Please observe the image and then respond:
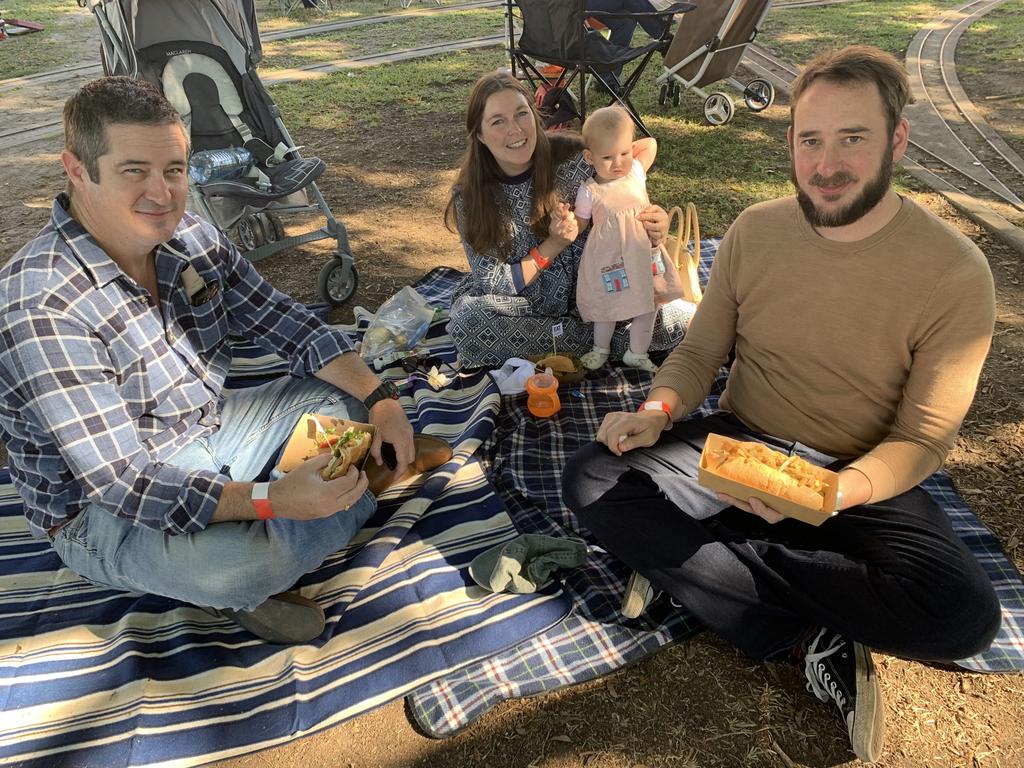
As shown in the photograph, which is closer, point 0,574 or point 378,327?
point 0,574

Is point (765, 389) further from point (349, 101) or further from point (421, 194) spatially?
point (349, 101)

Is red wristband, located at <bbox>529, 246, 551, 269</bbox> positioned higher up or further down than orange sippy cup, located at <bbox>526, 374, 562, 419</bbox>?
higher up

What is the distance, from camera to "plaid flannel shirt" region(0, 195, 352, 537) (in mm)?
2035

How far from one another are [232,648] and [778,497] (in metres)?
1.90

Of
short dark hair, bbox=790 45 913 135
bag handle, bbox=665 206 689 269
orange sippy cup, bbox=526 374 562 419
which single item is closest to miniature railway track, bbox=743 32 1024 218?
bag handle, bbox=665 206 689 269

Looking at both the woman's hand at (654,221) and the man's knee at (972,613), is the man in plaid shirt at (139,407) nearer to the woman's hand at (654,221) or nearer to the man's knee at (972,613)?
the man's knee at (972,613)

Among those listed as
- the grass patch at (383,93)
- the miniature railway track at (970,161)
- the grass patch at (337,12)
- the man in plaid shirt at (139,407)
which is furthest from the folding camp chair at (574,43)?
the grass patch at (337,12)

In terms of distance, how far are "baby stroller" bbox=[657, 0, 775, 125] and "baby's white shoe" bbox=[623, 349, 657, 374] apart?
188 inches

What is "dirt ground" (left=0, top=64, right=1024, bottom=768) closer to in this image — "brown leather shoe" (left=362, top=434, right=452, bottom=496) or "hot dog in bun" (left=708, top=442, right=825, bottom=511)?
"hot dog in bun" (left=708, top=442, right=825, bottom=511)

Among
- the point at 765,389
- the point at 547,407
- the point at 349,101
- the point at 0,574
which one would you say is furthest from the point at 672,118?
the point at 0,574

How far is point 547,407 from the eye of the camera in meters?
3.44

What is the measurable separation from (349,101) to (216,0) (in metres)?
4.32

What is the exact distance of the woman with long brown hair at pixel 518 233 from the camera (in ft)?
11.1

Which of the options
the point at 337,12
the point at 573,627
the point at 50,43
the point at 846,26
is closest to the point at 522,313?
the point at 573,627
